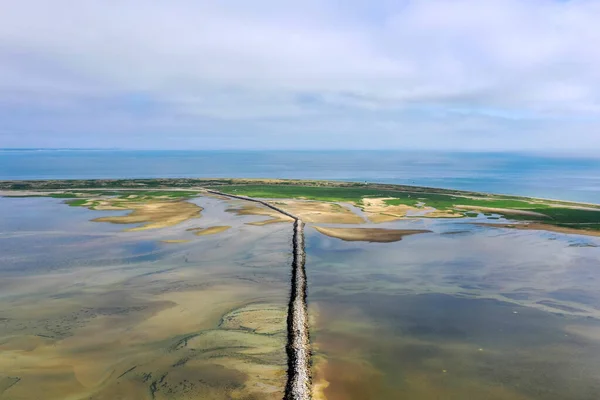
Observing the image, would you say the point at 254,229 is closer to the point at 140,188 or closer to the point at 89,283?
the point at 89,283

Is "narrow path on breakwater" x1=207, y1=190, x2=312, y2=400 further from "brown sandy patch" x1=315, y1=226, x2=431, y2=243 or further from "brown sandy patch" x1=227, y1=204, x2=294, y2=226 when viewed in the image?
"brown sandy patch" x1=227, y1=204, x2=294, y2=226

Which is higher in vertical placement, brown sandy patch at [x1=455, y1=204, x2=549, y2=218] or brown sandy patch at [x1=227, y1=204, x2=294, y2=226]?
brown sandy patch at [x1=455, y1=204, x2=549, y2=218]

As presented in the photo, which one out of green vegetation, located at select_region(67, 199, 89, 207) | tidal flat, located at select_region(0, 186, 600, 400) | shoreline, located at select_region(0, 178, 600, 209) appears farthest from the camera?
shoreline, located at select_region(0, 178, 600, 209)

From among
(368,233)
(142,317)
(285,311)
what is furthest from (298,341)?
(368,233)

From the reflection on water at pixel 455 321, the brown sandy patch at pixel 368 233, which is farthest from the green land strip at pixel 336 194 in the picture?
the reflection on water at pixel 455 321

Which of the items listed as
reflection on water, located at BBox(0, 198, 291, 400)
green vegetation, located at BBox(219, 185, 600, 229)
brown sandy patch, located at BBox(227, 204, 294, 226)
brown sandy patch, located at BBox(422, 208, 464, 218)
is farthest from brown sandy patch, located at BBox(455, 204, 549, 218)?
reflection on water, located at BBox(0, 198, 291, 400)

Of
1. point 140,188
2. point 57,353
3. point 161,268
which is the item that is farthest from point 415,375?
point 140,188

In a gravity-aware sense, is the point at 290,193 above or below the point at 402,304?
above

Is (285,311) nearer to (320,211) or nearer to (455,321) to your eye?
(455,321)
